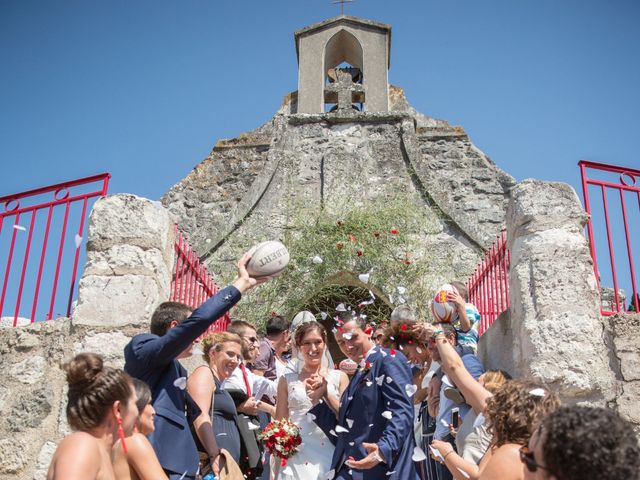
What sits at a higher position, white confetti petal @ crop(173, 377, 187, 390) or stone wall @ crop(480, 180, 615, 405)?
stone wall @ crop(480, 180, 615, 405)

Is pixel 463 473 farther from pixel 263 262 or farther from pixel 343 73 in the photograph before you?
pixel 343 73

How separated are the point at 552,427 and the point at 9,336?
460cm

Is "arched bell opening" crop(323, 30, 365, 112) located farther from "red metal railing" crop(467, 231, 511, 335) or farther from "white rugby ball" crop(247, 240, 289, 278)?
"white rugby ball" crop(247, 240, 289, 278)

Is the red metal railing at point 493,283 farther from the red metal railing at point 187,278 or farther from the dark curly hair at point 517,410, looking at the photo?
the dark curly hair at point 517,410

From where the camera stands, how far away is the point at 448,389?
13.1 feet

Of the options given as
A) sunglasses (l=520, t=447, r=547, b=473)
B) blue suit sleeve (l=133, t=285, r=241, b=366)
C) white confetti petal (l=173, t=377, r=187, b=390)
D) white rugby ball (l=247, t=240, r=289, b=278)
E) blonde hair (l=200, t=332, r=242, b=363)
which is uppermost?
white rugby ball (l=247, t=240, r=289, b=278)

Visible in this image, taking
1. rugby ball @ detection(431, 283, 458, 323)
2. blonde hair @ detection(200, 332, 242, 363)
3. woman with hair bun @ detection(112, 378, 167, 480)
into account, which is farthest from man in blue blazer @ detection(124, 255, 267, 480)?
rugby ball @ detection(431, 283, 458, 323)

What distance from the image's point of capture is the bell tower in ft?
37.3

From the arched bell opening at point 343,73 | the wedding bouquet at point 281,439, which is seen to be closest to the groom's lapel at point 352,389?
the wedding bouquet at point 281,439

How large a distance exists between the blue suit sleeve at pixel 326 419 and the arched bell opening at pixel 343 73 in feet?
24.0

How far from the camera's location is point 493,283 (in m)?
6.09

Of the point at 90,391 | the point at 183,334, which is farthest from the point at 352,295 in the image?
the point at 90,391

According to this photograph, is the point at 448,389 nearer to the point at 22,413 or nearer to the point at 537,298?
the point at 537,298

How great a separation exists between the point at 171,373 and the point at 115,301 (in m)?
1.67
